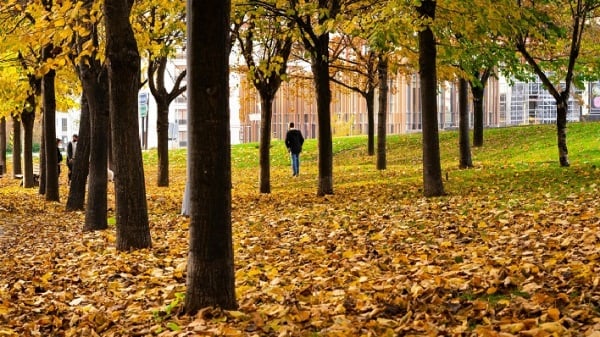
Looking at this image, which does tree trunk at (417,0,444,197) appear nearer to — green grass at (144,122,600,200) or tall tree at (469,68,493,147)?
green grass at (144,122,600,200)

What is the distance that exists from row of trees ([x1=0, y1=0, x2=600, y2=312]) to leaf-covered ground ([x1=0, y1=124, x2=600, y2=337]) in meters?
0.62

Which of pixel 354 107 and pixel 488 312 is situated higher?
pixel 354 107

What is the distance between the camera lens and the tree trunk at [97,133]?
41.2 feet

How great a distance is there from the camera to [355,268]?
7.63 meters

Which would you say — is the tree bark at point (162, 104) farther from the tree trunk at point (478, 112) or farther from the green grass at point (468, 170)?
the tree trunk at point (478, 112)

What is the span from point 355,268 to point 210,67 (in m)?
2.88

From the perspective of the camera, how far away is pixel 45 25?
870 cm

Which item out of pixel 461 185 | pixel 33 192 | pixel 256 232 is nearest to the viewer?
pixel 256 232

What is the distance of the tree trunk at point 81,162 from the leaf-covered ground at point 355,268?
0.64 metres

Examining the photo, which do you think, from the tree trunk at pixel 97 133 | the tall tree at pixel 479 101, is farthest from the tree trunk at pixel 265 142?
the tall tree at pixel 479 101

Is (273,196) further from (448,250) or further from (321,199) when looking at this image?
(448,250)

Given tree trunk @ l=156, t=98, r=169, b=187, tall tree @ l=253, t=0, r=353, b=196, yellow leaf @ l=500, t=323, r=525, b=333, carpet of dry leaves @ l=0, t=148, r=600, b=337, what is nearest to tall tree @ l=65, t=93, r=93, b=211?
carpet of dry leaves @ l=0, t=148, r=600, b=337

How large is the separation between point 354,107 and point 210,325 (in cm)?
6913

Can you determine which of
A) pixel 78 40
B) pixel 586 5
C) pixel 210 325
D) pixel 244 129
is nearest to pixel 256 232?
pixel 78 40
